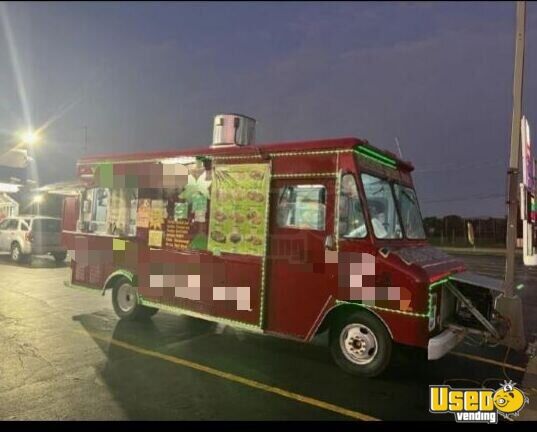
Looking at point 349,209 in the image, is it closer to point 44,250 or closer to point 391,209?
point 391,209

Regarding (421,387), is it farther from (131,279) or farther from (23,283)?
(23,283)

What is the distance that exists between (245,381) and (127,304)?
12.2ft

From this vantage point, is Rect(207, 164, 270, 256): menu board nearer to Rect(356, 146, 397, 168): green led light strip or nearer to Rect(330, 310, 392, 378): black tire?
Rect(356, 146, 397, 168): green led light strip

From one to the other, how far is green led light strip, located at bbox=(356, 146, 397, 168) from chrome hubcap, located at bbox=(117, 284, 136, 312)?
4.58 metres

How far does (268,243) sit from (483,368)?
3.27 m

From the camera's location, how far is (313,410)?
4.96 meters

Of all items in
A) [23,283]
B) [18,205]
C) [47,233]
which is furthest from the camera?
[18,205]

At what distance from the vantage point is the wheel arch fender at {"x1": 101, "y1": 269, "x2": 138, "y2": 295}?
8359 millimetres

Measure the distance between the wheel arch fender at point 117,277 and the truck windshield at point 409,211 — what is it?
4436mm

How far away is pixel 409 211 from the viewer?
730cm

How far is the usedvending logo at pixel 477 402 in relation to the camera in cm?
497

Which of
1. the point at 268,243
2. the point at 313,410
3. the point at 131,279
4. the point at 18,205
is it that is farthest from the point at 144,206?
the point at 18,205

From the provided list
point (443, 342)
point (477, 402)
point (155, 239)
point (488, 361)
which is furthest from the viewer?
point (155, 239)

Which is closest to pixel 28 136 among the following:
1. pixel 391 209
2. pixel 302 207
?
pixel 302 207
